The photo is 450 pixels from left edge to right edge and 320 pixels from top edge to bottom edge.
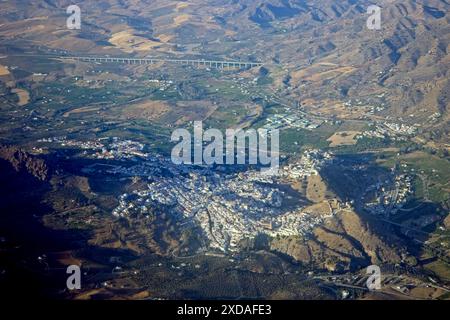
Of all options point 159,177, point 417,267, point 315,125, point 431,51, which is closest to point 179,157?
point 159,177

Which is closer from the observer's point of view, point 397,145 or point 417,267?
point 417,267

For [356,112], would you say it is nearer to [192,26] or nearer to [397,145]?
[397,145]

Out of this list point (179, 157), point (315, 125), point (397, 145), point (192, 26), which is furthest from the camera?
point (192, 26)

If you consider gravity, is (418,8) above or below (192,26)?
above

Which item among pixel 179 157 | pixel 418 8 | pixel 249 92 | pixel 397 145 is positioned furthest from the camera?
pixel 418 8

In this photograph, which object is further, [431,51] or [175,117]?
[431,51]

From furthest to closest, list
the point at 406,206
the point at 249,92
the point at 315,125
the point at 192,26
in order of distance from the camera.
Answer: the point at 192,26
the point at 249,92
the point at 315,125
the point at 406,206

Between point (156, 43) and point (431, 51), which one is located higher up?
point (431, 51)

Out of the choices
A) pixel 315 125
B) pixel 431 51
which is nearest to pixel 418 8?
pixel 431 51

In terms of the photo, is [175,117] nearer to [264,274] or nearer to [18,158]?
[18,158]
